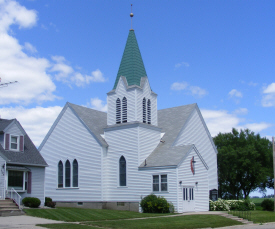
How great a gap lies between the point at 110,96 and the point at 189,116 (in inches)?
354

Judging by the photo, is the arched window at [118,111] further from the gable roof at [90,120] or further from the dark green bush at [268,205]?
the dark green bush at [268,205]

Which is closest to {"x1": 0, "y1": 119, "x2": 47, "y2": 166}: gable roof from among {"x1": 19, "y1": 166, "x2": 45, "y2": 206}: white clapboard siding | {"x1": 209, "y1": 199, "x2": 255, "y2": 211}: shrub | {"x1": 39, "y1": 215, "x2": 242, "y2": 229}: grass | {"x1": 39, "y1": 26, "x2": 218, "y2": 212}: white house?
{"x1": 19, "y1": 166, "x2": 45, "y2": 206}: white clapboard siding

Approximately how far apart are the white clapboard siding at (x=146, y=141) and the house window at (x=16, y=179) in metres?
10.9

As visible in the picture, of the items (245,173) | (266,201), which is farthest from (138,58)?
(245,173)

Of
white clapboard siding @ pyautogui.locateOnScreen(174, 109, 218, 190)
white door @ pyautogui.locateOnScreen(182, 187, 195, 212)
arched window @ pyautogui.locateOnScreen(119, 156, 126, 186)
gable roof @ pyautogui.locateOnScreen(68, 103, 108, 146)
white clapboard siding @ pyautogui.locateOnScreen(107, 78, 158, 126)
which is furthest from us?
white clapboard siding @ pyautogui.locateOnScreen(174, 109, 218, 190)

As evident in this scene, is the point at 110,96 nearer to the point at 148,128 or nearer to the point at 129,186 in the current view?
the point at 148,128

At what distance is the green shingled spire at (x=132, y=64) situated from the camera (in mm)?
39562

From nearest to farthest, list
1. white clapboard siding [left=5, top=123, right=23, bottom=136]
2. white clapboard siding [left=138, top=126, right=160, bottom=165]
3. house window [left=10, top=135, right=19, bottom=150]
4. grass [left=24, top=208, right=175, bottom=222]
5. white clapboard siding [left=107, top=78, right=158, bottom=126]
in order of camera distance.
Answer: grass [left=24, top=208, right=175, bottom=222] < white clapboard siding [left=5, top=123, right=23, bottom=136] < house window [left=10, top=135, right=19, bottom=150] < white clapboard siding [left=138, top=126, right=160, bottom=165] < white clapboard siding [left=107, top=78, right=158, bottom=126]

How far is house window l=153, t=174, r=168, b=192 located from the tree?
23.1m

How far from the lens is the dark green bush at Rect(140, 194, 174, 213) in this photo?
32.8 metres

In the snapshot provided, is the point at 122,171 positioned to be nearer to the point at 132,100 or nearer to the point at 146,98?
the point at 132,100

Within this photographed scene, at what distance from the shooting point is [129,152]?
1481 inches

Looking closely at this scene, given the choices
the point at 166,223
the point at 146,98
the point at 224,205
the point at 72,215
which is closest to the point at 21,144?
the point at 72,215

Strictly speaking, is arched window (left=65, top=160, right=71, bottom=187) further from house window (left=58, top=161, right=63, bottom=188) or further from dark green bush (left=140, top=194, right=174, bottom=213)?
dark green bush (left=140, top=194, right=174, bottom=213)
